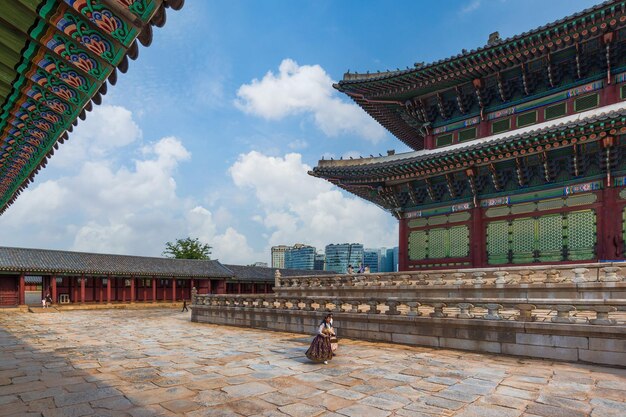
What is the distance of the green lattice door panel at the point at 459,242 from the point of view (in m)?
18.3

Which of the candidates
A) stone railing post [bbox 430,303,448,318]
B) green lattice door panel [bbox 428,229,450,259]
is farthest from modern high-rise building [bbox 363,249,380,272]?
stone railing post [bbox 430,303,448,318]

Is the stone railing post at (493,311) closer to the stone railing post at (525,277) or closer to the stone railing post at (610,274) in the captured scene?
the stone railing post at (525,277)

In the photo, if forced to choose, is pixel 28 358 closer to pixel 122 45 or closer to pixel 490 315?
Result: pixel 122 45

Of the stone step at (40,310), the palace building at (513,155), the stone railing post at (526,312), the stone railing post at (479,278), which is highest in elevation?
the palace building at (513,155)

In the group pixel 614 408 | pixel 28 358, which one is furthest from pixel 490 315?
pixel 28 358

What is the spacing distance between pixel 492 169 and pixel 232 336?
12966 millimetres

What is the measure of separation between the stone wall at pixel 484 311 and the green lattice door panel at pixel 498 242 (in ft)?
9.15

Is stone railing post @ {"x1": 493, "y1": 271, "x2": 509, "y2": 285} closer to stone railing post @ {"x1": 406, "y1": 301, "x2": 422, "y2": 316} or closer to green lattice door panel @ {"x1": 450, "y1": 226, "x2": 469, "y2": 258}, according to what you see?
stone railing post @ {"x1": 406, "y1": 301, "x2": 422, "y2": 316}

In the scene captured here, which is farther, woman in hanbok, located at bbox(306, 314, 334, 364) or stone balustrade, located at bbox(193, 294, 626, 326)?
woman in hanbok, located at bbox(306, 314, 334, 364)

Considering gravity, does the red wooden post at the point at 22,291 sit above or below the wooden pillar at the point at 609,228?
below

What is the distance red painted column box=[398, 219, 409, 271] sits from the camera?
2035 cm

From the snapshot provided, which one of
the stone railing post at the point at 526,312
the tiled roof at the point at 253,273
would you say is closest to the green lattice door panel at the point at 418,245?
the stone railing post at the point at 526,312

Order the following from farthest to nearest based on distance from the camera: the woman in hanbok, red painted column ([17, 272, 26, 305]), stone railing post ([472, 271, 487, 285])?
1. red painted column ([17, 272, 26, 305])
2. stone railing post ([472, 271, 487, 285])
3. the woman in hanbok

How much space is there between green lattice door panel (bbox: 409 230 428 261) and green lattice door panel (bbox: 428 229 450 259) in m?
0.24
